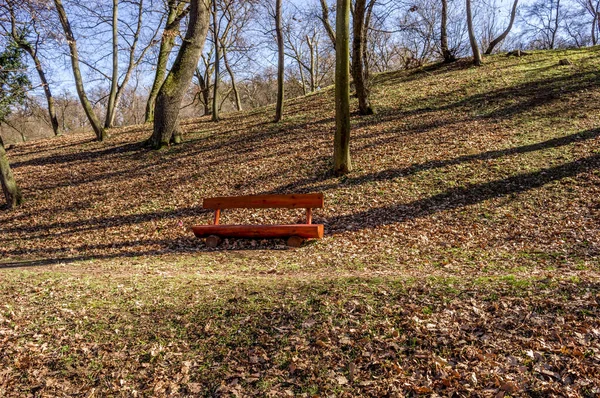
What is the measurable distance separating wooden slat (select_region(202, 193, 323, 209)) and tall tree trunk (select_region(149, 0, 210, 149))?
679 centimetres

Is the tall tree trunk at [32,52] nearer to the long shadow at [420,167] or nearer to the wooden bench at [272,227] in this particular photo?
the wooden bench at [272,227]

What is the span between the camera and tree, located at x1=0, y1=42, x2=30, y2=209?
413 inches

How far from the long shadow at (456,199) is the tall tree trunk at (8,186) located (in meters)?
8.57

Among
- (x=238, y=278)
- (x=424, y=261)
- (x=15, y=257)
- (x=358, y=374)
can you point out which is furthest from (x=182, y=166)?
(x=358, y=374)

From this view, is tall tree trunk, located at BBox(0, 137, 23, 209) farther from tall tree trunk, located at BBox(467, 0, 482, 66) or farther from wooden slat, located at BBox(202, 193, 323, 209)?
tall tree trunk, located at BBox(467, 0, 482, 66)

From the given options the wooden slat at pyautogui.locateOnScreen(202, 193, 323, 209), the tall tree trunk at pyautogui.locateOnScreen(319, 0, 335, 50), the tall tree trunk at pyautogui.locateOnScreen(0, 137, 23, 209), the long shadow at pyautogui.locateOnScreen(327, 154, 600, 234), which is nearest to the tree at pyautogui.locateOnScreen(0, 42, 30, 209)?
the tall tree trunk at pyautogui.locateOnScreen(0, 137, 23, 209)

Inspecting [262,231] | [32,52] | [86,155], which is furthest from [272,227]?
[32,52]

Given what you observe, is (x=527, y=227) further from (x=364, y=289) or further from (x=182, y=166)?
(x=182, y=166)

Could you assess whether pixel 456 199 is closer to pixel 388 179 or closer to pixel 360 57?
pixel 388 179

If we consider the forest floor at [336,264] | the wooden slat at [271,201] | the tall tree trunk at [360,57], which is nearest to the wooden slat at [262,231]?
the forest floor at [336,264]

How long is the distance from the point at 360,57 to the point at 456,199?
712cm

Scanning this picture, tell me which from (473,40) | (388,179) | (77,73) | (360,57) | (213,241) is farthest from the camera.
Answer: (473,40)

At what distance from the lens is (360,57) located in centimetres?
1338

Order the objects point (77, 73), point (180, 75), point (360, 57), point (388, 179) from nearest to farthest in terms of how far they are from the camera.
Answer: point (388, 179) < point (360, 57) < point (180, 75) < point (77, 73)
